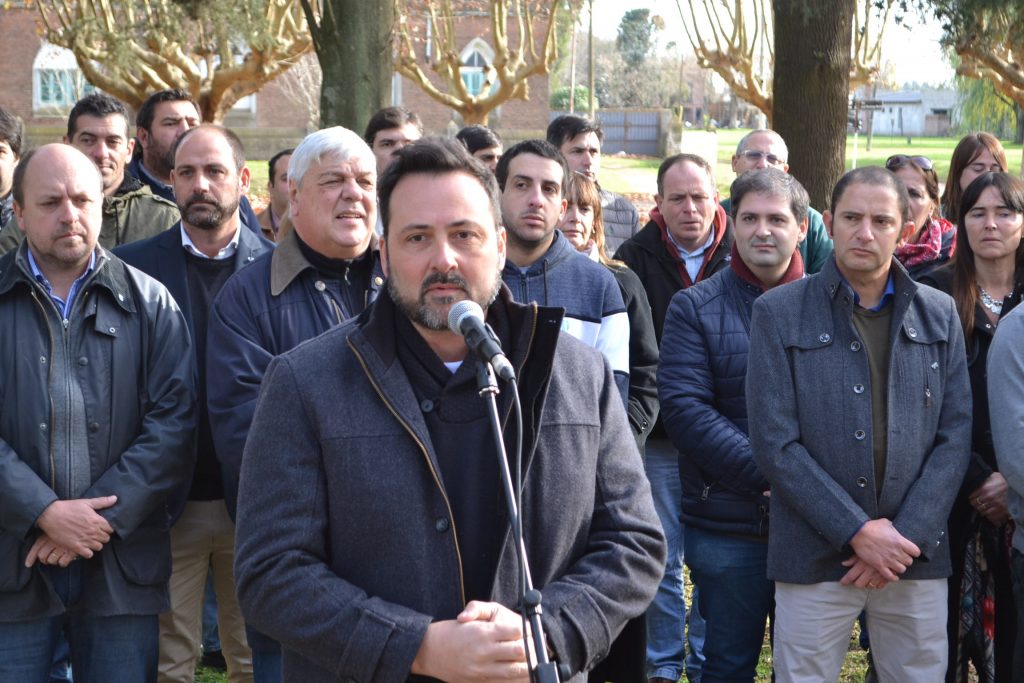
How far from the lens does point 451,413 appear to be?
10.4 feet

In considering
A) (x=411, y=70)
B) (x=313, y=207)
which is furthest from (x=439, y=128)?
(x=313, y=207)

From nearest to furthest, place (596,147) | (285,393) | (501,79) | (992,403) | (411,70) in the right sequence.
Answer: (285,393) → (992,403) → (596,147) → (501,79) → (411,70)

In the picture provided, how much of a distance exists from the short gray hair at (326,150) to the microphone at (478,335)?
1.98m

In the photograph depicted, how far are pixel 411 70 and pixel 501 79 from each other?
2744 millimetres

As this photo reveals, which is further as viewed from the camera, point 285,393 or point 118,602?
point 118,602

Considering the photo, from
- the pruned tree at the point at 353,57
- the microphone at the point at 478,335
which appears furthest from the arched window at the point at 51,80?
the microphone at the point at 478,335

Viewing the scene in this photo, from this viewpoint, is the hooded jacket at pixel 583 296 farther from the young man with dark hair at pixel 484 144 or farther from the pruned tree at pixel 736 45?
the pruned tree at pixel 736 45

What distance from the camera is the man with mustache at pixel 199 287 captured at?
5.29m

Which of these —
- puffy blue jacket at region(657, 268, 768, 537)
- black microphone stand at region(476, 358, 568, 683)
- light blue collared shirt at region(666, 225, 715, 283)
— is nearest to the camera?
black microphone stand at region(476, 358, 568, 683)

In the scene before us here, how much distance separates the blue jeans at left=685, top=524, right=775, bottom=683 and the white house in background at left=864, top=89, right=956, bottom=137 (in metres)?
86.5

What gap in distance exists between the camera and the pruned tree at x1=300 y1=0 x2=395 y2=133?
31.8ft

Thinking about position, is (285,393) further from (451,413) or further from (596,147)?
(596,147)

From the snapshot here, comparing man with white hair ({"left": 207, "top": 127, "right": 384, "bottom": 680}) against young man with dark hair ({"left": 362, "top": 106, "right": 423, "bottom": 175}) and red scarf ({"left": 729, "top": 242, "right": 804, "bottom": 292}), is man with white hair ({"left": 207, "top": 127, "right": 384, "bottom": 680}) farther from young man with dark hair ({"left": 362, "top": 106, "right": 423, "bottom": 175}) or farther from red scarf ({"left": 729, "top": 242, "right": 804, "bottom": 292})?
young man with dark hair ({"left": 362, "top": 106, "right": 423, "bottom": 175})

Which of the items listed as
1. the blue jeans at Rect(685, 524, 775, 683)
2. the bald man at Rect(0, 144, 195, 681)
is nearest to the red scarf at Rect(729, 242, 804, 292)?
the blue jeans at Rect(685, 524, 775, 683)
